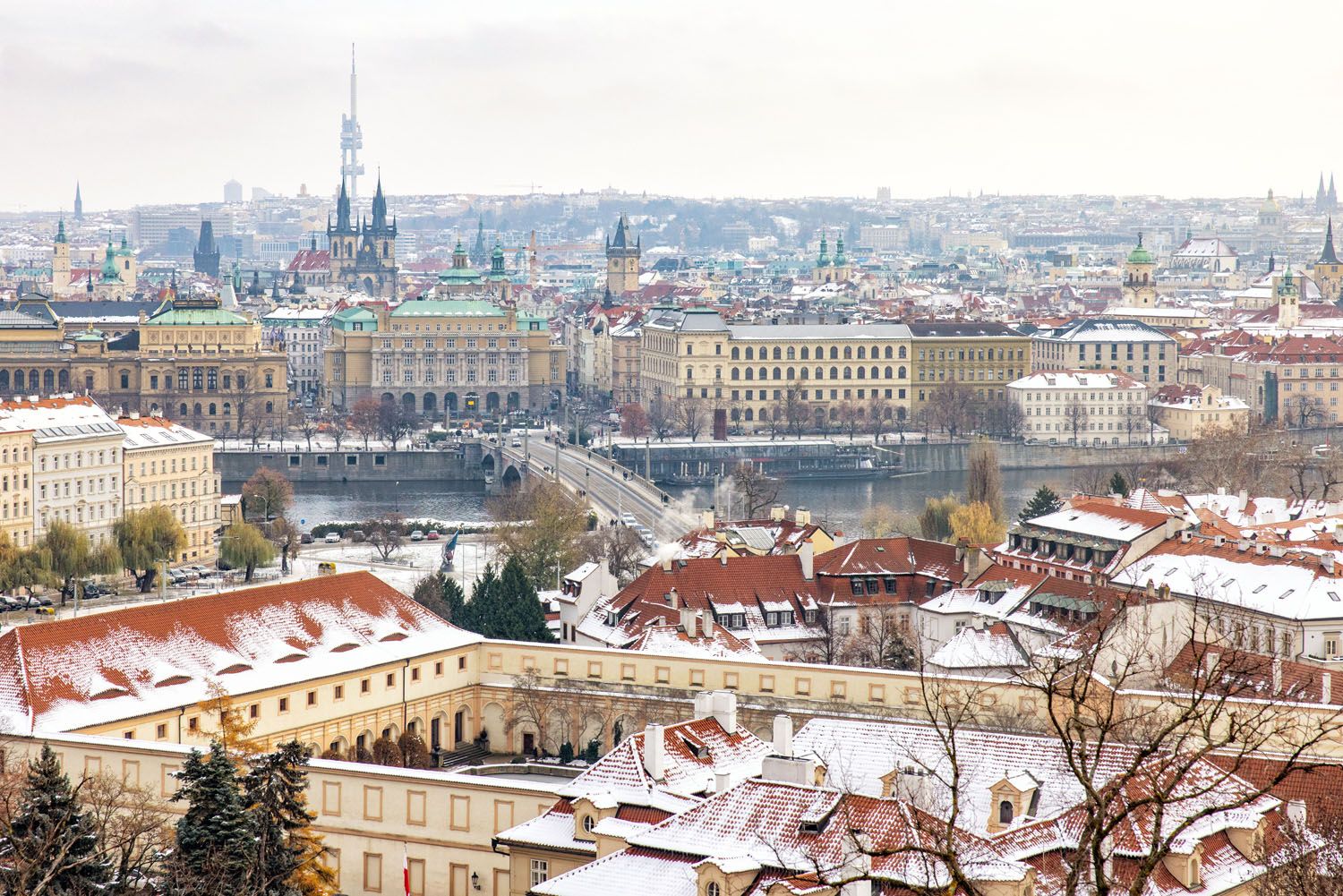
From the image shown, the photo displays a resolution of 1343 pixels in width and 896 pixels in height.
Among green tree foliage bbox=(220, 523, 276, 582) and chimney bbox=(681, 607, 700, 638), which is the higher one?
chimney bbox=(681, 607, 700, 638)

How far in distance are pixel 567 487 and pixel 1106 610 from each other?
35228mm

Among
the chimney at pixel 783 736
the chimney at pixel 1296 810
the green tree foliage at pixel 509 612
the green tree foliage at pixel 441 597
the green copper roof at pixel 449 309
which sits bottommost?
the green tree foliage at pixel 441 597

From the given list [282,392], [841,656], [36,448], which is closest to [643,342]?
[282,392]

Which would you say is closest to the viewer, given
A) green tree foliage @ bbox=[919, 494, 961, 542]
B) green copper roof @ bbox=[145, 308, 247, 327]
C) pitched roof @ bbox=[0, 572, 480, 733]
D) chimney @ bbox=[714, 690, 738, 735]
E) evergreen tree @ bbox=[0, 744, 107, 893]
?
→ evergreen tree @ bbox=[0, 744, 107, 893]

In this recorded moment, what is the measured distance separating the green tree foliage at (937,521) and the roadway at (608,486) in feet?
15.8

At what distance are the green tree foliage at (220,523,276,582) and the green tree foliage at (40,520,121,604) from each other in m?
2.42

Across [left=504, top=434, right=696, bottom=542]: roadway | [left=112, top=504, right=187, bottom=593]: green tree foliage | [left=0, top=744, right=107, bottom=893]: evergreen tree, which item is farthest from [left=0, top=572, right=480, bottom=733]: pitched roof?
[left=504, top=434, right=696, bottom=542]: roadway

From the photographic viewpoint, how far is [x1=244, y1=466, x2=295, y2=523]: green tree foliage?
60.1 meters

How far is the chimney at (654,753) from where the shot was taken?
2192 centimetres

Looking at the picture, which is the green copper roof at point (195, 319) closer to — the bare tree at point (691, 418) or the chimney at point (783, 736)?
the bare tree at point (691, 418)

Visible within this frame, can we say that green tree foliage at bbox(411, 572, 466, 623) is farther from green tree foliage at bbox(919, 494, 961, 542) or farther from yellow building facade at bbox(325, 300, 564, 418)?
yellow building facade at bbox(325, 300, 564, 418)

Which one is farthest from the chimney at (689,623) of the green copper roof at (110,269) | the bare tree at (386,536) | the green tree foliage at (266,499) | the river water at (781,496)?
the green copper roof at (110,269)

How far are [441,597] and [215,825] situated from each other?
19430mm

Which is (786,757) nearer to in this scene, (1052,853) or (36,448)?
(1052,853)
